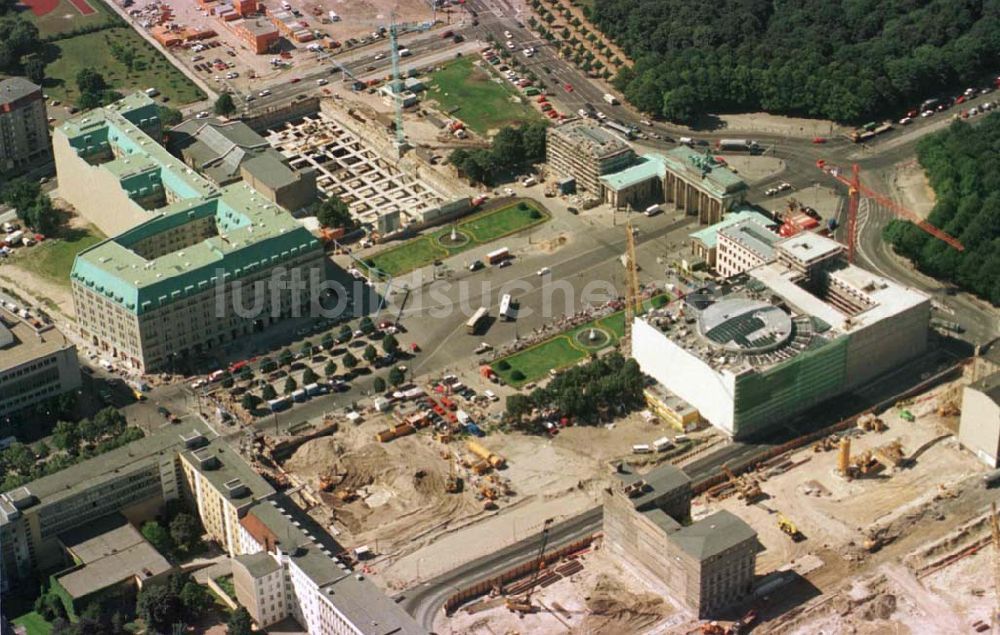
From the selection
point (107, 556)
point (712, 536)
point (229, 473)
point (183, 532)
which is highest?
point (712, 536)

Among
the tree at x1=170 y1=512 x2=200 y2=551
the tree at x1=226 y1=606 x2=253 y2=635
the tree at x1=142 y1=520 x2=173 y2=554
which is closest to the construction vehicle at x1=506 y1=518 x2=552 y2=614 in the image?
the tree at x1=226 y1=606 x2=253 y2=635

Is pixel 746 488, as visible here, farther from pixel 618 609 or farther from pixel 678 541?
pixel 618 609

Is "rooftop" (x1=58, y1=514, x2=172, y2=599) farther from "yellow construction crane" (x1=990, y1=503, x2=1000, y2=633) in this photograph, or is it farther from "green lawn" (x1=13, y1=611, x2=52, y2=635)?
"yellow construction crane" (x1=990, y1=503, x2=1000, y2=633)

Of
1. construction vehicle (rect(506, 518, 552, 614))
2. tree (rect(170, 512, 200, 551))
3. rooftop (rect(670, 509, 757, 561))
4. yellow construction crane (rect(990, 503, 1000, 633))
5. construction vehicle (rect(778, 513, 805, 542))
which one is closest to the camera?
rooftop (rect(670, 509, 757, 561))

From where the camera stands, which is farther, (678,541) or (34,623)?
(34,623)

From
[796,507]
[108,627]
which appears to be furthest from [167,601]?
[796,507]

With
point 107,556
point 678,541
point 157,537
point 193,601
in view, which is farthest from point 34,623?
point 678,541
